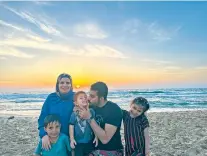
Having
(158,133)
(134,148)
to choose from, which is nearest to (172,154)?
(158,133)

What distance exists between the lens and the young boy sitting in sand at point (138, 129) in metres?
4.89

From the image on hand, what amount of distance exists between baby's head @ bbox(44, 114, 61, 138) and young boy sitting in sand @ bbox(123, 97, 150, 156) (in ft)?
4.11

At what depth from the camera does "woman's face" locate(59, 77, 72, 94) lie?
468 centimetres

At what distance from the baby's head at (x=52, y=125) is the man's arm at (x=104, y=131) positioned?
0.70 meters

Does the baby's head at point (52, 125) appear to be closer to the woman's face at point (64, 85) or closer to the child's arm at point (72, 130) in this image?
the child's arm at point (72, 130)

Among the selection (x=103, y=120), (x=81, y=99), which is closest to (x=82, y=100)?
(x=81, y=99)

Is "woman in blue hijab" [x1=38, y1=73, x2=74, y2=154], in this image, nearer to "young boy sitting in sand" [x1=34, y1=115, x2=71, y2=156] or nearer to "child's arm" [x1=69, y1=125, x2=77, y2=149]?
"young boy sitting in sand" [x1=34, y1=115, x2=71, y2=156]

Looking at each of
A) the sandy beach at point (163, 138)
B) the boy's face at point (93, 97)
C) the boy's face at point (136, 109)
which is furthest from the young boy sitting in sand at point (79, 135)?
the sandy beach at point (163, 138)

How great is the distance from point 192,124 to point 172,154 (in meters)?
6.02

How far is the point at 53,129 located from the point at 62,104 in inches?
17.3

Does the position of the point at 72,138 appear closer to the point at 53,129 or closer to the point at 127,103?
the point at 53,129

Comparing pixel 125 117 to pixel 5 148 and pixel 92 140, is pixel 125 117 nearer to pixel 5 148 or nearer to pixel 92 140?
pixel 92 140

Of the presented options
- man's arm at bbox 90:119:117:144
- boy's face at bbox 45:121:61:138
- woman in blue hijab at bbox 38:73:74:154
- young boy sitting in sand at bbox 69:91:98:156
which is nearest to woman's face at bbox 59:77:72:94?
woman in blue hijab at bbox 38:73:74:154

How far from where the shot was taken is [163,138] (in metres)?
12.0
